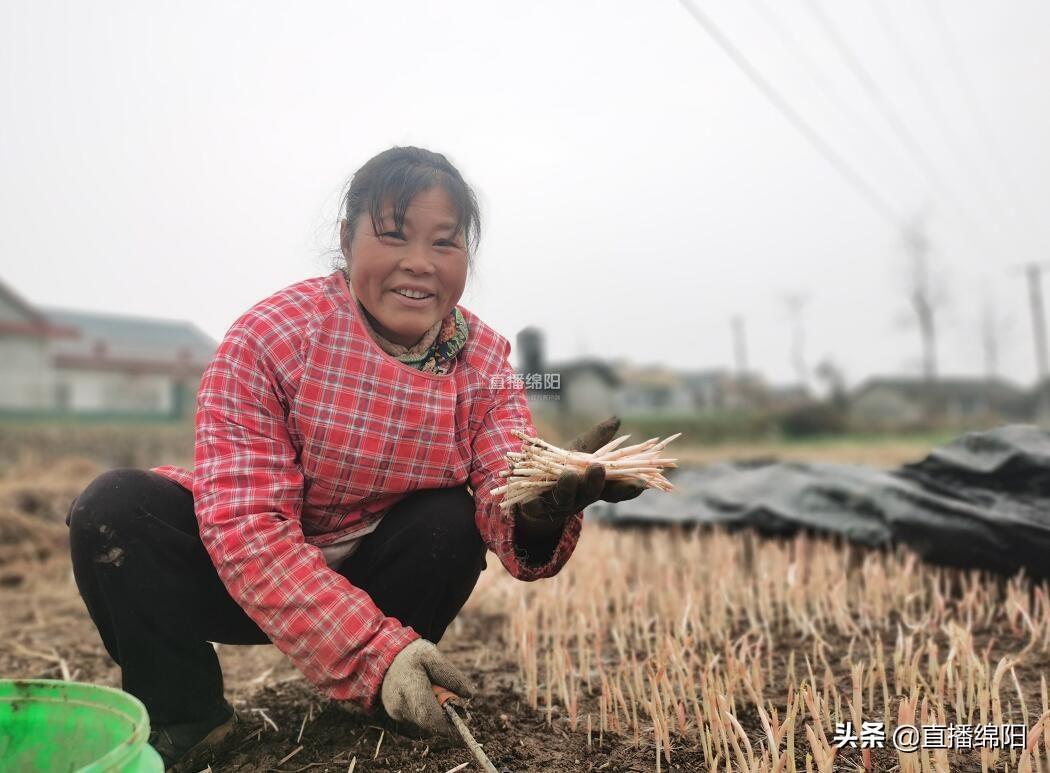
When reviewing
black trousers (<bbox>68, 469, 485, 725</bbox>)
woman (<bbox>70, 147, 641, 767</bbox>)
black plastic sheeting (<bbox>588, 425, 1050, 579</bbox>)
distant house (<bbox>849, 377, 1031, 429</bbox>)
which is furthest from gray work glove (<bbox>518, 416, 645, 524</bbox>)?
distant house (<bbox>849, 377, 1031, 429</bbox>)

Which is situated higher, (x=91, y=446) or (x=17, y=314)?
(x=17, y=314)

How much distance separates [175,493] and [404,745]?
2.45 ft

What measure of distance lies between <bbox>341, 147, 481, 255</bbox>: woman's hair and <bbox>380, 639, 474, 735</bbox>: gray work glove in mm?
876

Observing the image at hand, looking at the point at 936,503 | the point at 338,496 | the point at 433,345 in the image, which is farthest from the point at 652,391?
the point at 338,496

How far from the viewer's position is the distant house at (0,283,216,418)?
66.6 ft

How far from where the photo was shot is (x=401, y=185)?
1.69 meters

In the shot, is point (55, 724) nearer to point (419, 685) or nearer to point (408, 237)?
point (419, 685)

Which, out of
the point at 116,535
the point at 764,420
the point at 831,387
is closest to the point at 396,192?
the point at 116,535

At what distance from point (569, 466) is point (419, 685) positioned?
0.48 m

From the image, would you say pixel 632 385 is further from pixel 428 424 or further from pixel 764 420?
pixel 428 424

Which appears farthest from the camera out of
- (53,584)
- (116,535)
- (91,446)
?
(91,446)

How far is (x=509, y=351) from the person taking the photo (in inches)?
79.4

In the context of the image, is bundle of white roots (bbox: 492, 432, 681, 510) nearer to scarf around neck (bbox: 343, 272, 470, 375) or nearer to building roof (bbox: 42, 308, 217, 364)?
scarf around neck (bbox: 343, 272, 470, 375)

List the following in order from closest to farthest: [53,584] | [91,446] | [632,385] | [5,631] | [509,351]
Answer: [509,351], [5,631], [53,584], [91,446], [632,385]
